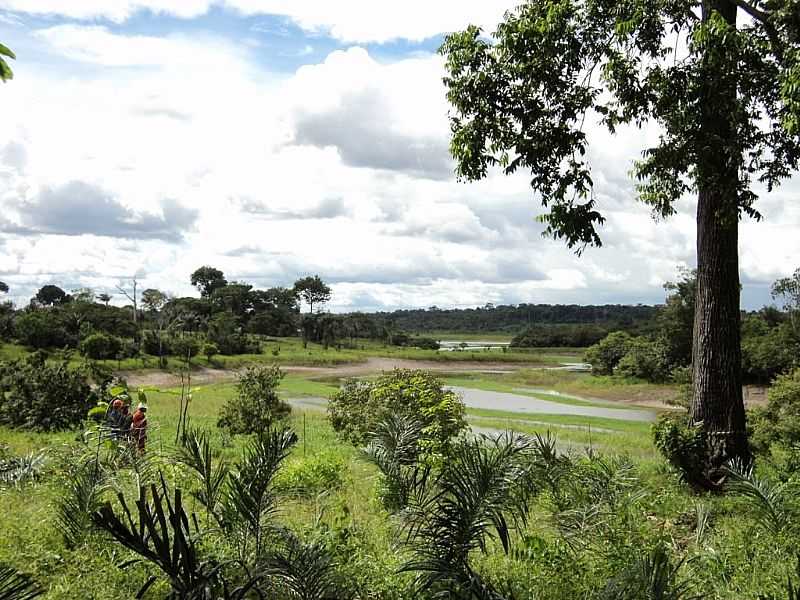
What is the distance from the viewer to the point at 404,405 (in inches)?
508

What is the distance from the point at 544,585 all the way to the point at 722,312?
7526mm

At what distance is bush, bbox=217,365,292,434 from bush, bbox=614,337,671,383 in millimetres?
29328

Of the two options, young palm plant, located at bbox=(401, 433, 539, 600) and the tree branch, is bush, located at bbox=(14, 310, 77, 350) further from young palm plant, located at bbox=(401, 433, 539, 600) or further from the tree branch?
young palm plant, located at bbox=(401, 433, 539, 600)

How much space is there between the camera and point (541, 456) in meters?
5.84

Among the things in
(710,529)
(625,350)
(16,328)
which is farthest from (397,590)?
Result: (16,328)

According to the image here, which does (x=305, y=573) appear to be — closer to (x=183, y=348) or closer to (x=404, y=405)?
(x=404, y=405)

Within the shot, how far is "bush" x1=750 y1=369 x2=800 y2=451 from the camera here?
1311 centimetres

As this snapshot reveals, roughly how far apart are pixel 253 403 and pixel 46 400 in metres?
6.61

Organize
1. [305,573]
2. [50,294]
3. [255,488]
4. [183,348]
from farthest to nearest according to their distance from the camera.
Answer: [50,294] < [183,348] < [255,488] < [305,573]

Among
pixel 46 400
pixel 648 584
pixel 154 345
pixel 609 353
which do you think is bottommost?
pixel 46 400

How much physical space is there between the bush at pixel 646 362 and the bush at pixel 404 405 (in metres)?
30.0

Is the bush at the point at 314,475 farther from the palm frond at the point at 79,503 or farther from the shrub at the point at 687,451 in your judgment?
the shrub at the point at 687,451

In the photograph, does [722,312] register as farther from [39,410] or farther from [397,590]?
[39,410]

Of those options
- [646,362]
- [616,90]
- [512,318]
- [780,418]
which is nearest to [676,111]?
[616,90]
